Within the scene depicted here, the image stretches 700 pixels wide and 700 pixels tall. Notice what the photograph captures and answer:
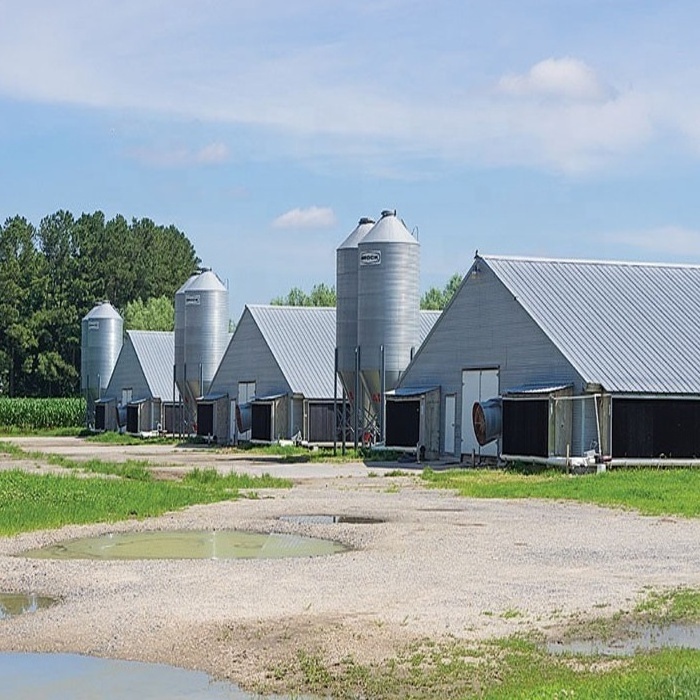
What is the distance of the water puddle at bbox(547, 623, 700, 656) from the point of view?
39.1 feet

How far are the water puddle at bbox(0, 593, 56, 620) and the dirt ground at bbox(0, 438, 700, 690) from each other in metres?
0.23

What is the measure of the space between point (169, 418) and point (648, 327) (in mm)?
38216

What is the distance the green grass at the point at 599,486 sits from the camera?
27156 mm

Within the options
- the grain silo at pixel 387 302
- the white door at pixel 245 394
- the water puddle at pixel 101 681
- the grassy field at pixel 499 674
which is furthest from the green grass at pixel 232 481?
the white door at pixel 245 394

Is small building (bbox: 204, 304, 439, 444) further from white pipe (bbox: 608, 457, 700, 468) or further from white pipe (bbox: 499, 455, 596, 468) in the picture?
white pipe (bbox: 608, 457, 700, 468)

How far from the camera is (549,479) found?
114ft

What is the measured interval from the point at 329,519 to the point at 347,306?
2778cm

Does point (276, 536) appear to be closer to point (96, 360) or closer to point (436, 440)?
point (436, 440)

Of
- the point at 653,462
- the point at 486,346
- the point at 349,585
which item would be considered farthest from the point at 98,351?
the point at 349,585

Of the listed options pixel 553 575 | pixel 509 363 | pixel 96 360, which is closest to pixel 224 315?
pixel 96 360

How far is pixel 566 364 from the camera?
38875 mm

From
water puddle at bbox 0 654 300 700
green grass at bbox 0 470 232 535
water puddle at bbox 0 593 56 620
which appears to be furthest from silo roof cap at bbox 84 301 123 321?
water puddle at bbox 0 654 300 700

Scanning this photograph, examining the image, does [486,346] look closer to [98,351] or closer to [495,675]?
[495,675]

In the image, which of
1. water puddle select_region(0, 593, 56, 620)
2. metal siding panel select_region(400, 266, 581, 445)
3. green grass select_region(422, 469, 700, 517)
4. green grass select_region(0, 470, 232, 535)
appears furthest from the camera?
metal siding panel select_region(400, 266, 581, 445)
